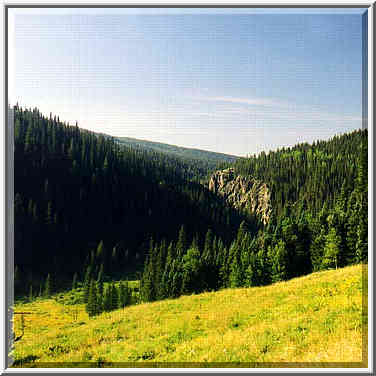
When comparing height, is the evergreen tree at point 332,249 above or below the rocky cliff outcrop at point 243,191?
below

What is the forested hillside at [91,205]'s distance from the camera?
2714 inches

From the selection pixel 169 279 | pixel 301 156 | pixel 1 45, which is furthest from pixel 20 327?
pixel 301 156

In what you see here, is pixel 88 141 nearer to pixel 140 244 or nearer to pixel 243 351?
pixel 140 244

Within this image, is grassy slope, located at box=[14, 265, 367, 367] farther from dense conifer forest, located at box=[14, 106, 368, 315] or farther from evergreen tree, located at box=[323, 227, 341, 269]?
dense conifer forest, located at box=[14, 106, 368, 315]

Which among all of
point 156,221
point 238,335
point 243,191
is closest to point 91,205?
point 156,221

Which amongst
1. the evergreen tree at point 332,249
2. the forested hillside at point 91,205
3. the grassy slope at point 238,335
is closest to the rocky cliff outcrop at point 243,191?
the forested hillside at point 91,205

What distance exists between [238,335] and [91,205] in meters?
87.0

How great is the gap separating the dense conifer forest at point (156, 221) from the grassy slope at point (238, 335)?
64.9 feet

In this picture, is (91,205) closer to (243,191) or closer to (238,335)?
(243,191)

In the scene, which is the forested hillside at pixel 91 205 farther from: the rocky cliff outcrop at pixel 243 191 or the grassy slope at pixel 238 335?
the grassy slope at pixel 238 335

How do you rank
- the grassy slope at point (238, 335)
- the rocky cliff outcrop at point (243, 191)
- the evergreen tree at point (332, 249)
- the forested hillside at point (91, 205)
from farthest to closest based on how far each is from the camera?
the rocky cliff outcrop at point (243, 191)
the forested hillside at point (91, 205)
the evergreen tree at point (332, 249)
the grassy slope at point (238, 335)

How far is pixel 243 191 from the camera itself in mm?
125438

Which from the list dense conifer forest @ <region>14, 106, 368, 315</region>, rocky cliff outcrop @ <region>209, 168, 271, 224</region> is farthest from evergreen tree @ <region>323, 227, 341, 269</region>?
rocky cliff outcrop @ <region>209, 168, 271, 224</region>

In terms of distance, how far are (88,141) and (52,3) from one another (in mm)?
104779
